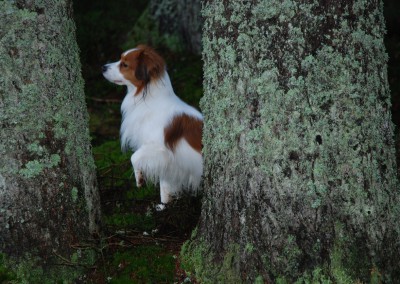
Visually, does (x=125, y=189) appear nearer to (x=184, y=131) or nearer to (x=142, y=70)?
(x=184, y=131)

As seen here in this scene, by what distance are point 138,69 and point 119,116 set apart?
327 cm

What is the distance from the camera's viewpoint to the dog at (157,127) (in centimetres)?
644

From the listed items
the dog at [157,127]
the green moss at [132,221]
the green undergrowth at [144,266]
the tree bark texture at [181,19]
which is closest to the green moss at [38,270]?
the green undergrowth at [144,266]

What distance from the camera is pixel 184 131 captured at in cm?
645

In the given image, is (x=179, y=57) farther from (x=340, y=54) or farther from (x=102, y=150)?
(x=340, y=54)

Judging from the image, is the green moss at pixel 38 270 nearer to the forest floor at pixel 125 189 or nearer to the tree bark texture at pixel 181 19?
the forest floor at pixel 125 189

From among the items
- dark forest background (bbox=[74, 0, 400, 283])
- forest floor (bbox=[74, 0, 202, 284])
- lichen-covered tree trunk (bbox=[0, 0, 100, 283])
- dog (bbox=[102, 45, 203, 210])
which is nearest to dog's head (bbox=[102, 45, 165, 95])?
dog (bbox=[102, 45, 203, 210])

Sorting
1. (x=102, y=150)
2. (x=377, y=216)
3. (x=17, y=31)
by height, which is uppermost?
(x=17, y=31)

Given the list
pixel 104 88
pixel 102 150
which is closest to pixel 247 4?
pixel 102 150

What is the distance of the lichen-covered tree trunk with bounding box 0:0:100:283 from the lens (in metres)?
3.96

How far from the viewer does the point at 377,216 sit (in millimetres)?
3691

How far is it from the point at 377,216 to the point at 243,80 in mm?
1097

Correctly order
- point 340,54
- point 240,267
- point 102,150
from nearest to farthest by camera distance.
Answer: point 340,54 → point 240,267 → point 102,150

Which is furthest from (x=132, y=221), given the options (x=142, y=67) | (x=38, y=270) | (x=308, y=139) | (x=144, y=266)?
(x=308, y=139)
